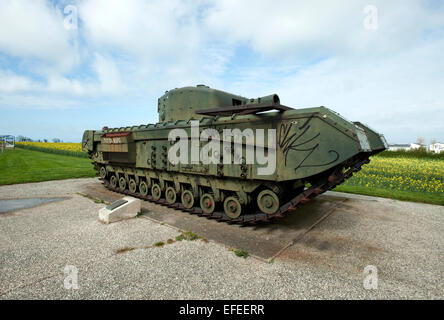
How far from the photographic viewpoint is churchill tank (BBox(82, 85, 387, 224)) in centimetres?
547

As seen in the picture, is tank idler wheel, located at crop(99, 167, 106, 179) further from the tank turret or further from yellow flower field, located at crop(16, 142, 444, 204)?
yellow flower field, located at crop(16, 142, 444, 204)

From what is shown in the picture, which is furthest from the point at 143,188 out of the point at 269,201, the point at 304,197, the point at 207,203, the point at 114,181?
the point at 304,197

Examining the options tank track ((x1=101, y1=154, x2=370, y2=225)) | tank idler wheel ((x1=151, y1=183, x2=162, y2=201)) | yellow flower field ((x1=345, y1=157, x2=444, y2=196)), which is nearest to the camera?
tank track ((x1=101, y1=154, x2=370, y2=225))

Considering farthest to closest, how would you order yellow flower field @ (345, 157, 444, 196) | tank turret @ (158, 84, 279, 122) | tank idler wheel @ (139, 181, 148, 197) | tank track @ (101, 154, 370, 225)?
yellow flower field @ (345, 157, 444, 196) < tank idler wheel @ (139, 181, 148, 197) < tank turret @ (158, 84, 279, 122) < tank track @ (101, 154, 370, 225)

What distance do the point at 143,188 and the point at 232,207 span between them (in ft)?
16.0

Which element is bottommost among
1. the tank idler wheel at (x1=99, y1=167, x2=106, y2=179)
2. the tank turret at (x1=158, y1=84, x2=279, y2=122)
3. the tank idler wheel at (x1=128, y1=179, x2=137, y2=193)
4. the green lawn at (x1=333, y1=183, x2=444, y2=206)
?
the green lawn at (x1=333, y1=183, x2=444, y2=206)

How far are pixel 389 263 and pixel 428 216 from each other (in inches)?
195

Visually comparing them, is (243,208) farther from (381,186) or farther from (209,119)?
(381,186)

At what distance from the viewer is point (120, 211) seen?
7402mm

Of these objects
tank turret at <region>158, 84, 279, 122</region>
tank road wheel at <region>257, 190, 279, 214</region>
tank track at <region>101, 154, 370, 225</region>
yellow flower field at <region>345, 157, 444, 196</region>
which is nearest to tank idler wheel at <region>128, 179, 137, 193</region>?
tank turret at <region>158, 84, 279, 122</region>

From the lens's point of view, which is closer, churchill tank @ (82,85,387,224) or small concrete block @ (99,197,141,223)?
churchill tank @ (82,85,387,224)

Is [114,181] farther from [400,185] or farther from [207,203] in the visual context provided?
[400,185]
